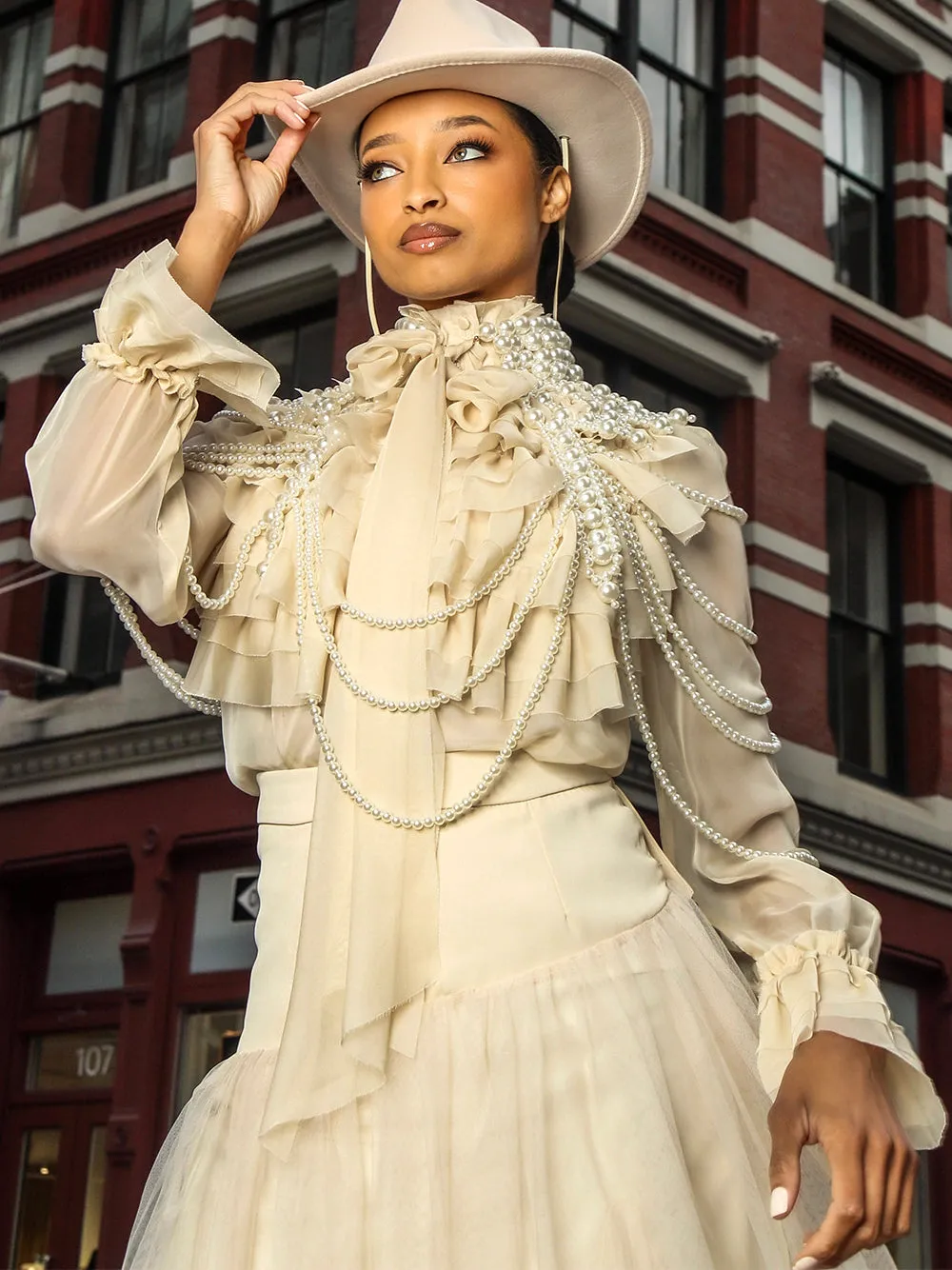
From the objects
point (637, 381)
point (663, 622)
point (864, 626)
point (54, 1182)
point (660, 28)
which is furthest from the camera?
point (864, 626)

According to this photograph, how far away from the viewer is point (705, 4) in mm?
9516

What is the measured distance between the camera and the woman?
57.0 inches

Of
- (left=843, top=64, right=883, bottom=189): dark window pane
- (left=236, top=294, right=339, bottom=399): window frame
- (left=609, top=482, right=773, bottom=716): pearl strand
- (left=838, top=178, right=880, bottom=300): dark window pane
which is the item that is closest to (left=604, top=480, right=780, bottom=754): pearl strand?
(left=609, top=482, right=773, bottom=716): pearl strand

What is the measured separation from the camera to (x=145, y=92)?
9.06 m

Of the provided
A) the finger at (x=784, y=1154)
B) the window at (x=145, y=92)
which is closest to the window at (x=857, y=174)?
the window at (x=145, y=92)

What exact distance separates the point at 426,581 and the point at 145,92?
8.17 meters

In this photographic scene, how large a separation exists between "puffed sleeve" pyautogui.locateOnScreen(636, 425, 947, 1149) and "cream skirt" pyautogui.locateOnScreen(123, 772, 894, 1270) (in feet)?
0.31

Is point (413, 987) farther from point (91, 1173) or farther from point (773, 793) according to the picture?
point (91, 1173)

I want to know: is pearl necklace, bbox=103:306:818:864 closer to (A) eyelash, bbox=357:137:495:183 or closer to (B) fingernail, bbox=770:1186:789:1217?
(A) eyelash, bbox=357:137:495:183

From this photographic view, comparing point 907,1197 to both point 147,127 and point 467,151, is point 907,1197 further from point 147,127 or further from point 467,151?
point 147,127

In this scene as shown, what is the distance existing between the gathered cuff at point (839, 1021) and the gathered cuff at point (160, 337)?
2.67 feet

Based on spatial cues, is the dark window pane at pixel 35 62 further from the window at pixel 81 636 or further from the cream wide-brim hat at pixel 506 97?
the cream wide-brim hat at pixel 506 97

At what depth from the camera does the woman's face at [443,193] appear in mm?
1886

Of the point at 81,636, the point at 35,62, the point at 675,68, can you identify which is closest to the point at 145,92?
the point at 35,62
